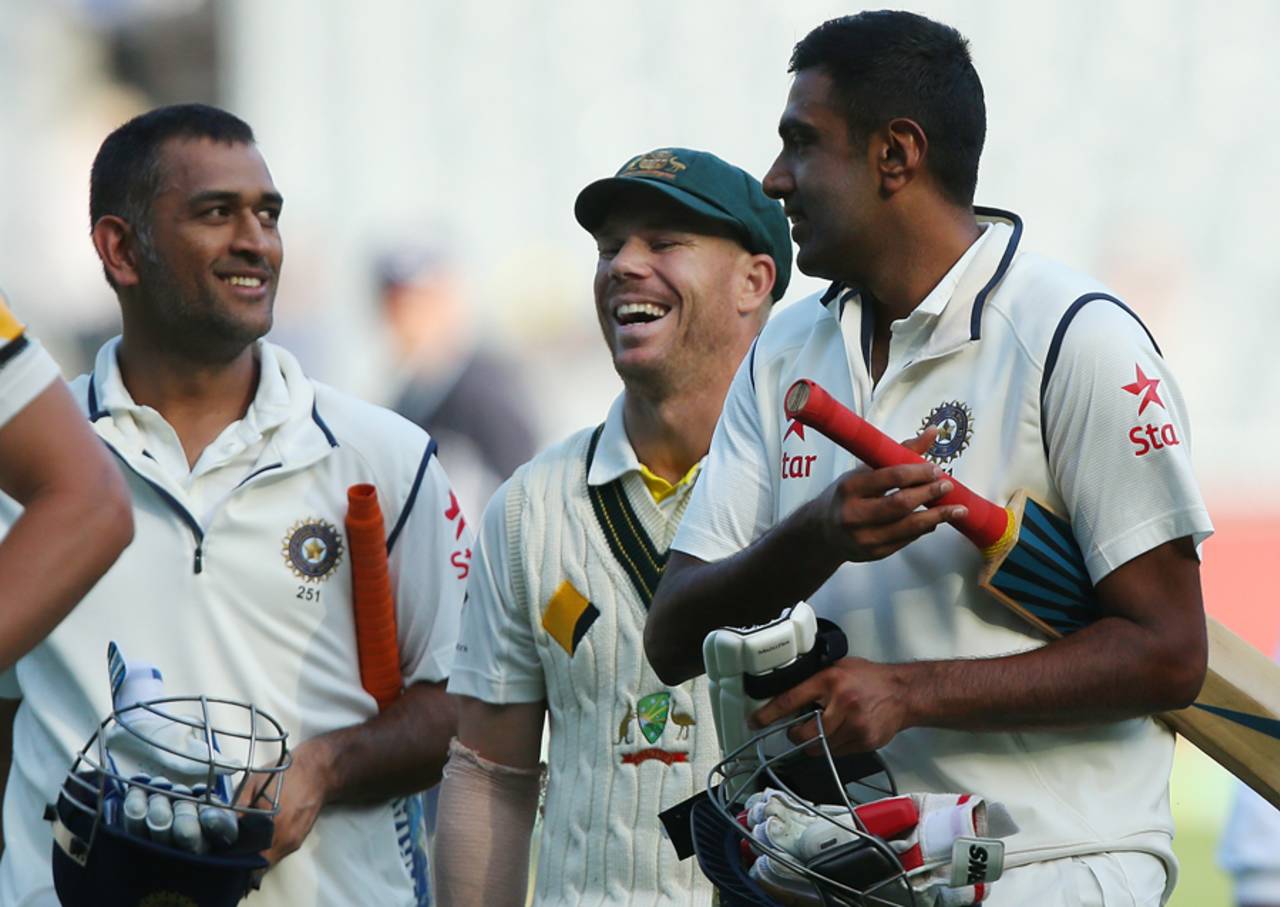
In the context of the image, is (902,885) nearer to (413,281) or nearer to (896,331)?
(896,331)

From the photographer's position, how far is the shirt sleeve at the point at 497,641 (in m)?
3.68

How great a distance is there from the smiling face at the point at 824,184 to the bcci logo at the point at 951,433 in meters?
0.28

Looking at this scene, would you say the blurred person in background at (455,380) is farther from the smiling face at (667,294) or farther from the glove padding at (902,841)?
the glove padding at (902,841)

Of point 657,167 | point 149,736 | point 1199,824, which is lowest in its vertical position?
point 1199,824

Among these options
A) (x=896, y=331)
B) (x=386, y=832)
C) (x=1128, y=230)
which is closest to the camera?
(x=896, y=331)

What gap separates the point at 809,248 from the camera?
284 cm

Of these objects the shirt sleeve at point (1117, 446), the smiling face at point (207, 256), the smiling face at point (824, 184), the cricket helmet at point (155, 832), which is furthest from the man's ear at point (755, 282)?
the shirt sleeve at point (1117, 446)

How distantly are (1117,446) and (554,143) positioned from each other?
35.7 ft

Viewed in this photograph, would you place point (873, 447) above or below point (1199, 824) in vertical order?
above

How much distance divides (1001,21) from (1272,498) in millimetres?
3600

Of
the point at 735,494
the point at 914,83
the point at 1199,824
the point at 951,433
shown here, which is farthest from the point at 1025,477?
the point at 1199,824

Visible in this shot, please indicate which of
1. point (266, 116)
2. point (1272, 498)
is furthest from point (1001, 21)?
point (266, 116)

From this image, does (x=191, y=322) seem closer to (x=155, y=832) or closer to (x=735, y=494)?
(x=155, y=832)

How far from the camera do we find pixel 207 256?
3.87m
